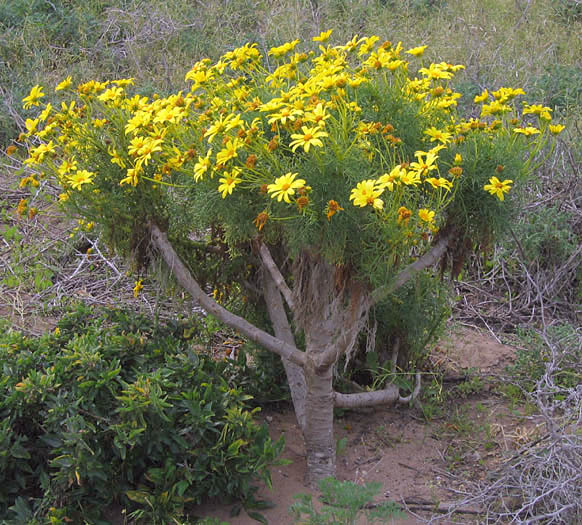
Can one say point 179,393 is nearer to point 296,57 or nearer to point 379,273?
point 379,273

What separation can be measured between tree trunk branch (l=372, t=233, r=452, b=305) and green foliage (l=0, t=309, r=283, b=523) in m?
0.69

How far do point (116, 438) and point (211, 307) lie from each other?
66cm

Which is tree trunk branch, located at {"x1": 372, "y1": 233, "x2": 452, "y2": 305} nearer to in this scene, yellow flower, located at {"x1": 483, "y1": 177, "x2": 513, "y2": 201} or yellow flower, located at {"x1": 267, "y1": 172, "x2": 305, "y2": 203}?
yellow flower, located at {"x1": 483, "y1": 177, "x2": 513, "y2": 201}

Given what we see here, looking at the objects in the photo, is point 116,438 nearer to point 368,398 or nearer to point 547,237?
point 368,398

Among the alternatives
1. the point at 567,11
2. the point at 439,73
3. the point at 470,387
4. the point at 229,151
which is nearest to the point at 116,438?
the point at 229,151

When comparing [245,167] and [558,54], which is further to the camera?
[558,54]

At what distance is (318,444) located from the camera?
3.04 metres

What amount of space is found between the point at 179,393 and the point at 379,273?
909 millimetres

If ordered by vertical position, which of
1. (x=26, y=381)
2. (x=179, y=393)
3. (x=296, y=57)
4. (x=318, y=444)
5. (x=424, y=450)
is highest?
(x=296, y=57)

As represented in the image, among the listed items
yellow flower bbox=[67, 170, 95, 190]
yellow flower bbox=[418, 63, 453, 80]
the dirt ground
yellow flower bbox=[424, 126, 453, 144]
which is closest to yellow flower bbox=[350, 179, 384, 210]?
yellow flower bbox=[424, 126, 453, 144]

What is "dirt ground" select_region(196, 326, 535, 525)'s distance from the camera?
301 cm

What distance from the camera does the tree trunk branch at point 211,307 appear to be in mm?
3004

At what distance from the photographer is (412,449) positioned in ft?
11.0

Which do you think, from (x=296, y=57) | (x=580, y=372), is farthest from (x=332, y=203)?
(x=580, y=372)
